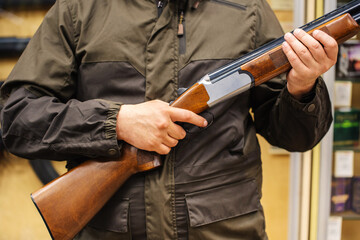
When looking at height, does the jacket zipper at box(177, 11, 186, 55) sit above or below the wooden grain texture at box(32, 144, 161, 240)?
above

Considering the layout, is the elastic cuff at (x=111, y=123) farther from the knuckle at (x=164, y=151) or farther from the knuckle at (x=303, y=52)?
the knuckle at (x=303, y=52)

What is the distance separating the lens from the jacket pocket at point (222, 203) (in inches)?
25.1

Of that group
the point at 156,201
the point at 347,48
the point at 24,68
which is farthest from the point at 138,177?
the point at 347,48

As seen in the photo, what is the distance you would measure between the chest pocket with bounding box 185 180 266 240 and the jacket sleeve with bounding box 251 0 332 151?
0.55 ft

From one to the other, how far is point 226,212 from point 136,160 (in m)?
0.25

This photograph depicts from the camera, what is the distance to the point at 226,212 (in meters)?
0.66

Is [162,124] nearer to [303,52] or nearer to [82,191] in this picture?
[82,191]

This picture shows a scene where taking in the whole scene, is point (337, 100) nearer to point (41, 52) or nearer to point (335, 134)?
point (335, 134)

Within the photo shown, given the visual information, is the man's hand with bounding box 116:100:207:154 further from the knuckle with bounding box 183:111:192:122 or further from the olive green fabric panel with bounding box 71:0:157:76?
the olive green fabric panel with bounding box 71:0:157:76

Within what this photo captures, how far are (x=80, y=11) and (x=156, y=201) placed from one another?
0.50 metres

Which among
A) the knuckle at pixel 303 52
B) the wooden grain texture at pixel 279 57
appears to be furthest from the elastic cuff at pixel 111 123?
the knuckle at pixel 303 52

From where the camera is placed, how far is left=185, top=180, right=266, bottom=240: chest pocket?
639mm

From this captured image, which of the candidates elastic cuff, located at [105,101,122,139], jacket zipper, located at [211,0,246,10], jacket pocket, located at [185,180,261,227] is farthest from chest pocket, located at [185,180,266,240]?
jacket zipper, located at [211,0,246,10]

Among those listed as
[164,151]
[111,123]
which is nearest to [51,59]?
[111,123]
